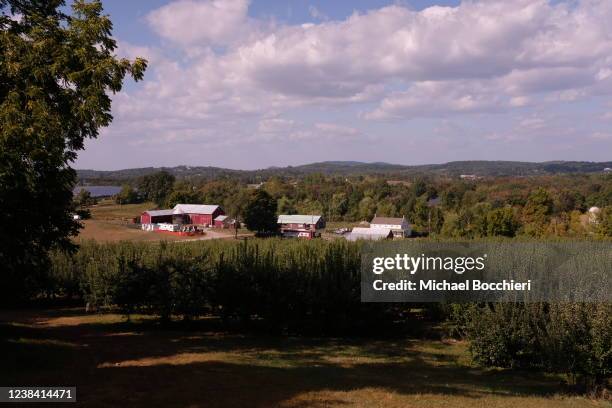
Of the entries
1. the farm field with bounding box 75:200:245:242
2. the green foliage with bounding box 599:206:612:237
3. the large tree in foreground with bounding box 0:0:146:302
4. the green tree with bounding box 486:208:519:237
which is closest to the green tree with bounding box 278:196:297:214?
the farm field with bounding box 75:200:245:242

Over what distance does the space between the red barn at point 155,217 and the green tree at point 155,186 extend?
31.2m

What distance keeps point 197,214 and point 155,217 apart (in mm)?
7607

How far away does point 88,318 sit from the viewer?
2672cm

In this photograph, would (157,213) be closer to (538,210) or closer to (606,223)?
(538,210)

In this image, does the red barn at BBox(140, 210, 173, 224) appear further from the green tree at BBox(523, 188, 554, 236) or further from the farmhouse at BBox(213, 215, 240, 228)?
the green tree at BBox(523, 188, 554, 236)

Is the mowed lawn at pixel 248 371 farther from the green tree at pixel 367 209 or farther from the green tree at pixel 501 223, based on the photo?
the green tree at pixel 367 209

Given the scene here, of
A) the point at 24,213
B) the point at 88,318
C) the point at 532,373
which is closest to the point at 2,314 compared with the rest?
the point at 88,318

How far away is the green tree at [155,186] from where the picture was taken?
119 m

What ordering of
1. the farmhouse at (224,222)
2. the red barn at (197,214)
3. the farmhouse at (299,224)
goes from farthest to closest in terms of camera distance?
the farmhouse at (224,222) → the red barn at (197,214) → the farmhouse at (299,224)

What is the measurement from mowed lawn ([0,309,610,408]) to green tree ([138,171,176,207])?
96488mm

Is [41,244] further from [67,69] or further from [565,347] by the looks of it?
[565,347]

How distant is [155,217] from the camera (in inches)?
3307

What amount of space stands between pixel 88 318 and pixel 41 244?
12.4 m

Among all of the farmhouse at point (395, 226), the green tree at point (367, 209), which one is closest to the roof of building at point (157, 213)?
the farmhouse at point (395, 226)
